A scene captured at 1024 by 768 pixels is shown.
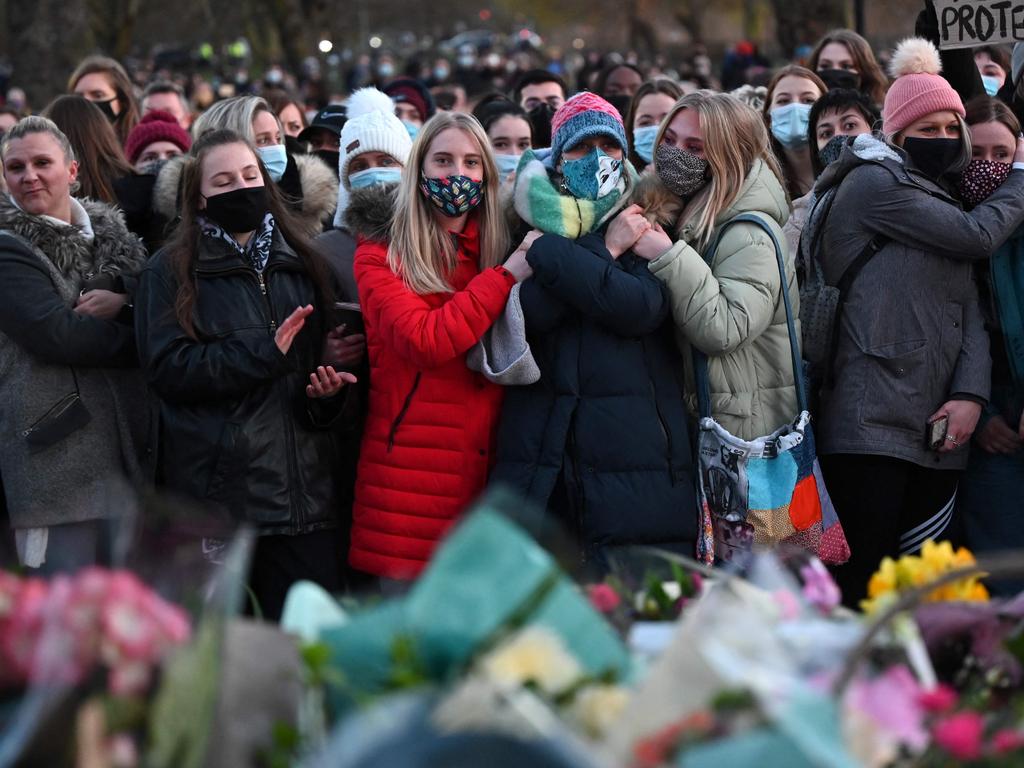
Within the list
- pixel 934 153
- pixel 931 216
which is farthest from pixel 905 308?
pixel 934 153

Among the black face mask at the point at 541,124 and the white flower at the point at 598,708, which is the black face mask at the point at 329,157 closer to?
the black face mask at the point at 541,124

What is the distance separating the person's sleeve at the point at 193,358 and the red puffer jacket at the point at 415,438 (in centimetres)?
40

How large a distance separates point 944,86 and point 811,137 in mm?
1410

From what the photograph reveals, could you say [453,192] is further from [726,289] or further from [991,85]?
[991,85]

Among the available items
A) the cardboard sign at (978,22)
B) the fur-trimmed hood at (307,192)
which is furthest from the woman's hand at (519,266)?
the cardboard sign at (978,22)

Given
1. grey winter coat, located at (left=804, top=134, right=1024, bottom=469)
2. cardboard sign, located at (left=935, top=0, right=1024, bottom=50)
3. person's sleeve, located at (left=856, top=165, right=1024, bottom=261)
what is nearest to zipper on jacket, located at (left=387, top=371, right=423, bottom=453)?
grey winter coat, located at (left=804, top=134, right=1024, bottom=469)

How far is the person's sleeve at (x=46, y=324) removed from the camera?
532 cm

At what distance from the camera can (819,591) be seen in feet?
8.52

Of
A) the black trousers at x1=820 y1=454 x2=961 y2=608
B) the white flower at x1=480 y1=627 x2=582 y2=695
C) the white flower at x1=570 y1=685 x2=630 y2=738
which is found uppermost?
the white flower at x1=480 y1=627 x2=582 y2=695

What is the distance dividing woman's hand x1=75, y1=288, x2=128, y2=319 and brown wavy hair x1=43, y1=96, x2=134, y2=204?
1.52 meters

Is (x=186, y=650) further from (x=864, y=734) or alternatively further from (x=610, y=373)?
(x=610, y=373)

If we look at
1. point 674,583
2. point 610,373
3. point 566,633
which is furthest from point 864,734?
point 610,373

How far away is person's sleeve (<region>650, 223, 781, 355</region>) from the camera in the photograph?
16.1 feet

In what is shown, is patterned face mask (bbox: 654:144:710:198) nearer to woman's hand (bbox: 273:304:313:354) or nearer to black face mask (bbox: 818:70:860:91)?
woman's hand (bbox: 273:304:313:354)
